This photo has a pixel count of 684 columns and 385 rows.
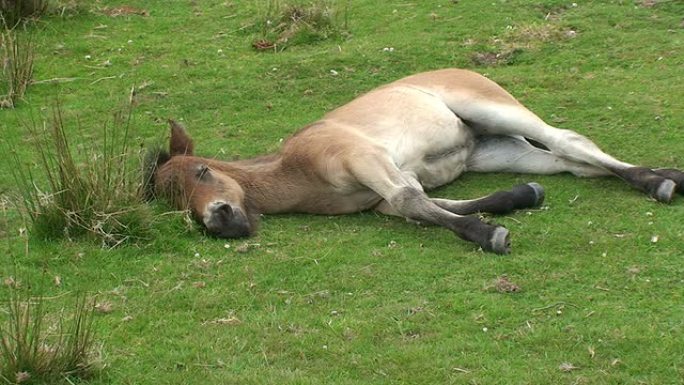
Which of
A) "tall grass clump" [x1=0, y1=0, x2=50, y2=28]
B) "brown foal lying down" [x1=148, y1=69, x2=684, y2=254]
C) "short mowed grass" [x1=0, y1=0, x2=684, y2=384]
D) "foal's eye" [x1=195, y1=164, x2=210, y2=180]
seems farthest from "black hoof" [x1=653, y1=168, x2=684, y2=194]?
"tall grass clump" [x1=0, y1=0, x2=50, y2=28]

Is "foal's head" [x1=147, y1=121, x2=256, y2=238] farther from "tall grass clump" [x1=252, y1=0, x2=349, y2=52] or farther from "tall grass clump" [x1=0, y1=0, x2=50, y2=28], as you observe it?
"tall grass clump" [x1=0, y1=0, x2=50, y2=28]

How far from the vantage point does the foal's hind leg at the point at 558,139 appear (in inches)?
264

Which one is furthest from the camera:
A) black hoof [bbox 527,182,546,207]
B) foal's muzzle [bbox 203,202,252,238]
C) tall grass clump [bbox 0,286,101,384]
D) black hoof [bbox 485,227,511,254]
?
black hoof [bbox 527,182,546,207]

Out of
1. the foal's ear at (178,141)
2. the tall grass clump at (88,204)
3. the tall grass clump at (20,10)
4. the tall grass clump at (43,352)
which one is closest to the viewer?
the tall grass clump at (43,352)

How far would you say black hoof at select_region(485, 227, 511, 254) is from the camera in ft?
19.5

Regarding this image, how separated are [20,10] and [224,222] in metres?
6.19

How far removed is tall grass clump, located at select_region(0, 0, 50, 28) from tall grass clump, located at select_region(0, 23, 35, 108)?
1.25m

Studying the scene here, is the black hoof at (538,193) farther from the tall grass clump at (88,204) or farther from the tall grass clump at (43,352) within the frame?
the tall grass clump at (43,352)

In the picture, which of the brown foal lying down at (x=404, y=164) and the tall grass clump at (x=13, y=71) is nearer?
the brown foal lying down at (x=404, y=164)

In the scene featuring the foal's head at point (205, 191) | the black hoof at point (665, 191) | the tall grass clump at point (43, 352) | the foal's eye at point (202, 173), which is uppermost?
the tall grass clump at point (43, 352)

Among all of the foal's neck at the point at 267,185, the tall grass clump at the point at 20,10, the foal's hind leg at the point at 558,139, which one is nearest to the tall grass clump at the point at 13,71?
the tall grass clump at the point at 20,10

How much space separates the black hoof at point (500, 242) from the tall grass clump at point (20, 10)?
703 cm

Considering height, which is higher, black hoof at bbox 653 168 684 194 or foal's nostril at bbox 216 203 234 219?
black hoof at bbox 653 168 684 194

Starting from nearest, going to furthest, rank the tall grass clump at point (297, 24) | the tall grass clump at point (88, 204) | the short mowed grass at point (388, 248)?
the short mowed grass at point (388, 248)
the tall grass clump at point (88, 204)
the tall grass clump at point (297, 24)
